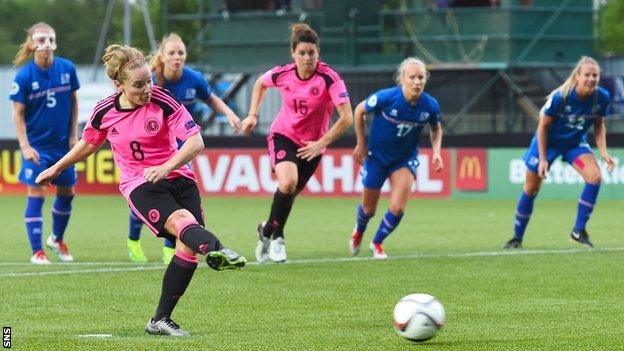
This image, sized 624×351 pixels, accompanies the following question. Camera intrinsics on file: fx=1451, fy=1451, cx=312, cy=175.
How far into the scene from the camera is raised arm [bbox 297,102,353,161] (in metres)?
13.2

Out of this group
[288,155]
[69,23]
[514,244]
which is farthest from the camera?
[69,23]

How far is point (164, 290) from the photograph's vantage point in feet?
29.3

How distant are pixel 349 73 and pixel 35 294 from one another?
19.9m

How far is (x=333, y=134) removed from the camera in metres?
13.2

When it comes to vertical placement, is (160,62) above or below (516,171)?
above

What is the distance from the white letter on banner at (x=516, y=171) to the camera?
2528 cm

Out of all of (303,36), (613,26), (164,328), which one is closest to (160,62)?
(303,36)

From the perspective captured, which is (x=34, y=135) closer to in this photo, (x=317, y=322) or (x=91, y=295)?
(x=91, y=295)

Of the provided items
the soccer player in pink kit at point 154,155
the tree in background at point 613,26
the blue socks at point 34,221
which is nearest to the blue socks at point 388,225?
the blue socks at point 34,221

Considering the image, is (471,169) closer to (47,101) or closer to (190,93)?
(190,93)

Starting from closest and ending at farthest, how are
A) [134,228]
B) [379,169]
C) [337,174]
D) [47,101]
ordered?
[47,101] → [134,228] → [379,169] → [337,174]

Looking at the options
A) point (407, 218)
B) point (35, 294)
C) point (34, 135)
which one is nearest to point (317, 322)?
point (35, 294)

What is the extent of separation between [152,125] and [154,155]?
206mm

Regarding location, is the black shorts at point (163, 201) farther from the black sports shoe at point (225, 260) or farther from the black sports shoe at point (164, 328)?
the black sports shoe at point (225, 260)
